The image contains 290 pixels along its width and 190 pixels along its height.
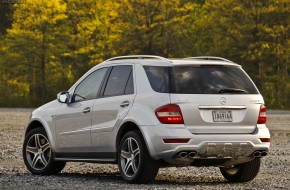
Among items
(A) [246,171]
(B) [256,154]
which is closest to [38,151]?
(A) [246,171]

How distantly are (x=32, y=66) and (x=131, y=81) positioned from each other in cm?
6239

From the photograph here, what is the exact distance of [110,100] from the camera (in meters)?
11.9

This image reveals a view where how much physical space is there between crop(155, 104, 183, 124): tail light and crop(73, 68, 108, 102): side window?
1.67 m

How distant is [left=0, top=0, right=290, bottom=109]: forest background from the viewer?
6131cm

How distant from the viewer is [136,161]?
11359mm

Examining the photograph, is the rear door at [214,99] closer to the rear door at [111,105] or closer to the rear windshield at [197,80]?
the rear windshield at [197,80]

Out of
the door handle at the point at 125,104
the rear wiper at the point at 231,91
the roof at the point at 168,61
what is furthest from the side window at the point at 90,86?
the rear wiper at the point at 231,91

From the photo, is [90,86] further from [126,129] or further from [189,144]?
[189,144]

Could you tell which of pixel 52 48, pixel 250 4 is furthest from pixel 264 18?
pixel 52 48

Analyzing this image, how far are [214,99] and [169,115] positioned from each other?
638 mm

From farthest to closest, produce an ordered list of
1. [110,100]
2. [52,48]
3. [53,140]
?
[52,48] → [53,140] → [110,100]

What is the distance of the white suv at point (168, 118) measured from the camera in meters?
11.0

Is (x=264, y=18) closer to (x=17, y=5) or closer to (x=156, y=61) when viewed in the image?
(x=17, y=5)

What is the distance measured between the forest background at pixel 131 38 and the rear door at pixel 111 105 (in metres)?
43.8
